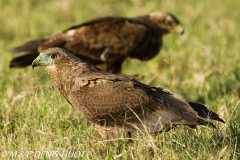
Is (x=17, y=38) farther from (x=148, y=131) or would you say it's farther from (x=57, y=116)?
(x=148, y=131)

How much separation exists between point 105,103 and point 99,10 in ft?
22.1

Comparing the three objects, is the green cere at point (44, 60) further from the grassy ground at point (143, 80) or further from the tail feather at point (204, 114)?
the tail feather at point (204, 114)

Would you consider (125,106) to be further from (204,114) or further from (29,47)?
(29,47)

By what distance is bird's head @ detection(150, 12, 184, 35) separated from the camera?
29.7 feet

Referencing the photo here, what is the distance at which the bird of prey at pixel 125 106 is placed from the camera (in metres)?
5.32

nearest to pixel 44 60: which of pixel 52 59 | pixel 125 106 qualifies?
pixel 52 59

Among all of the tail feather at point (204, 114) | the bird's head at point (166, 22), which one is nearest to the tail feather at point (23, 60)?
the bird's head at point (166, 22)

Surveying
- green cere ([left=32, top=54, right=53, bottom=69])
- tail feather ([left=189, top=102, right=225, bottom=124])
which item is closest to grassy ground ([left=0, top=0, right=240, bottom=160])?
tail feather ([left=189, top=102, right=225, bottom=124])

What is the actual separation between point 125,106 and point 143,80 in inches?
112

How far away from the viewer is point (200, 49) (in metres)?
9.33

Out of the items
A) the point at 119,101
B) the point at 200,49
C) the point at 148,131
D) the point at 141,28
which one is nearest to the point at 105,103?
the point at 119,101

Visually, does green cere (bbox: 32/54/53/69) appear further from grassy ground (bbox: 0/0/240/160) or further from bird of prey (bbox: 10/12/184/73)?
bird of prey (bbox: 10/12/184/73)

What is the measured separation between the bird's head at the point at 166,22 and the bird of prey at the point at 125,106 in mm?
3664

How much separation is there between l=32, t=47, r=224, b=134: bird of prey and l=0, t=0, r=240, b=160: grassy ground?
6.0 inches
